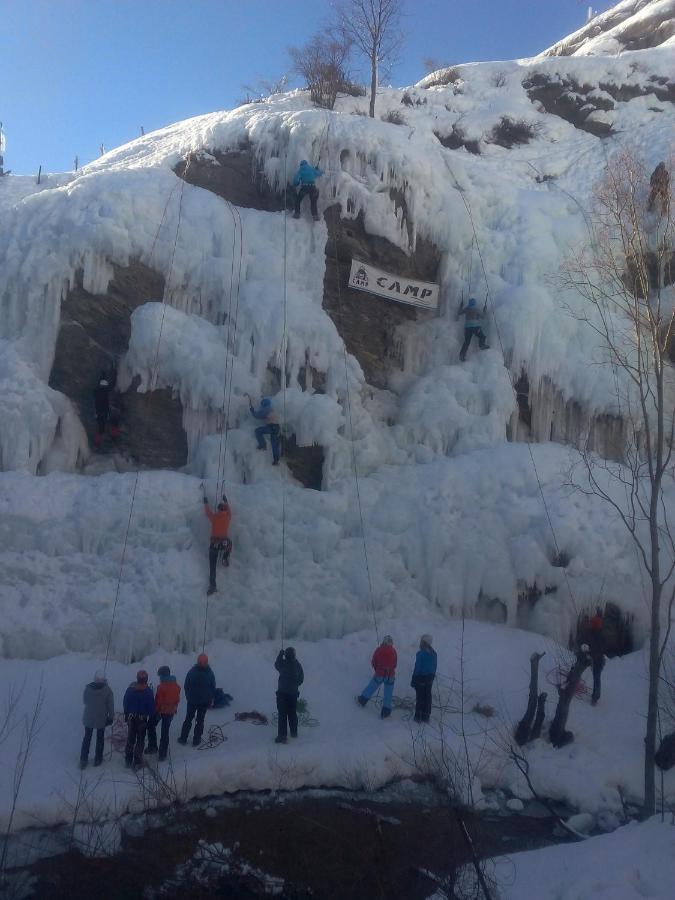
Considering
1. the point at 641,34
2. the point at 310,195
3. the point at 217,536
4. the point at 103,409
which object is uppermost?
the point at 641,34

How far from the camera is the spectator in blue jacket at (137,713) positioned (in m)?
7.89

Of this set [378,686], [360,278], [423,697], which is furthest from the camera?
[360,278]

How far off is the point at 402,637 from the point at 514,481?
3284 millimetres

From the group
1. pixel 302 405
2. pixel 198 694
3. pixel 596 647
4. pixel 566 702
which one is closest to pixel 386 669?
pixel 566 702

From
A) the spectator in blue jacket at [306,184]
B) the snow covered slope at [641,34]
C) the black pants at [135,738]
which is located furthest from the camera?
the snow covered slope at [641,34]

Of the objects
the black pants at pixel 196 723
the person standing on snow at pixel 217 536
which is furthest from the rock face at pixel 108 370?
the black pants at pixel 196 723

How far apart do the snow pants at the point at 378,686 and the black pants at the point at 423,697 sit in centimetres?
34

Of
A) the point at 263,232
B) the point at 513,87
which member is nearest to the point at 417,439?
the point at 263,232

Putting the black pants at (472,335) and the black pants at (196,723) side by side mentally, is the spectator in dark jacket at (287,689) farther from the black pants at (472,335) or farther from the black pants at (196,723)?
the black pants at (472,335)

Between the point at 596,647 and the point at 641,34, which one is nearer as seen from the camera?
the point at 596,647

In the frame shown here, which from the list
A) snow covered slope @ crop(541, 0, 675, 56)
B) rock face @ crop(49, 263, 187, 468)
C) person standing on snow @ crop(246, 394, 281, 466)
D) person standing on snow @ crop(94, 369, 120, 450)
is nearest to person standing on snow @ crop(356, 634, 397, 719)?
person standing on snow @ crop(246, 394, 281, 466)

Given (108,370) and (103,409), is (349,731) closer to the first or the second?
(103,409)

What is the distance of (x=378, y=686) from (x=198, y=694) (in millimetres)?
2521

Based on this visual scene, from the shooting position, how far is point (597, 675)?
9.98m
